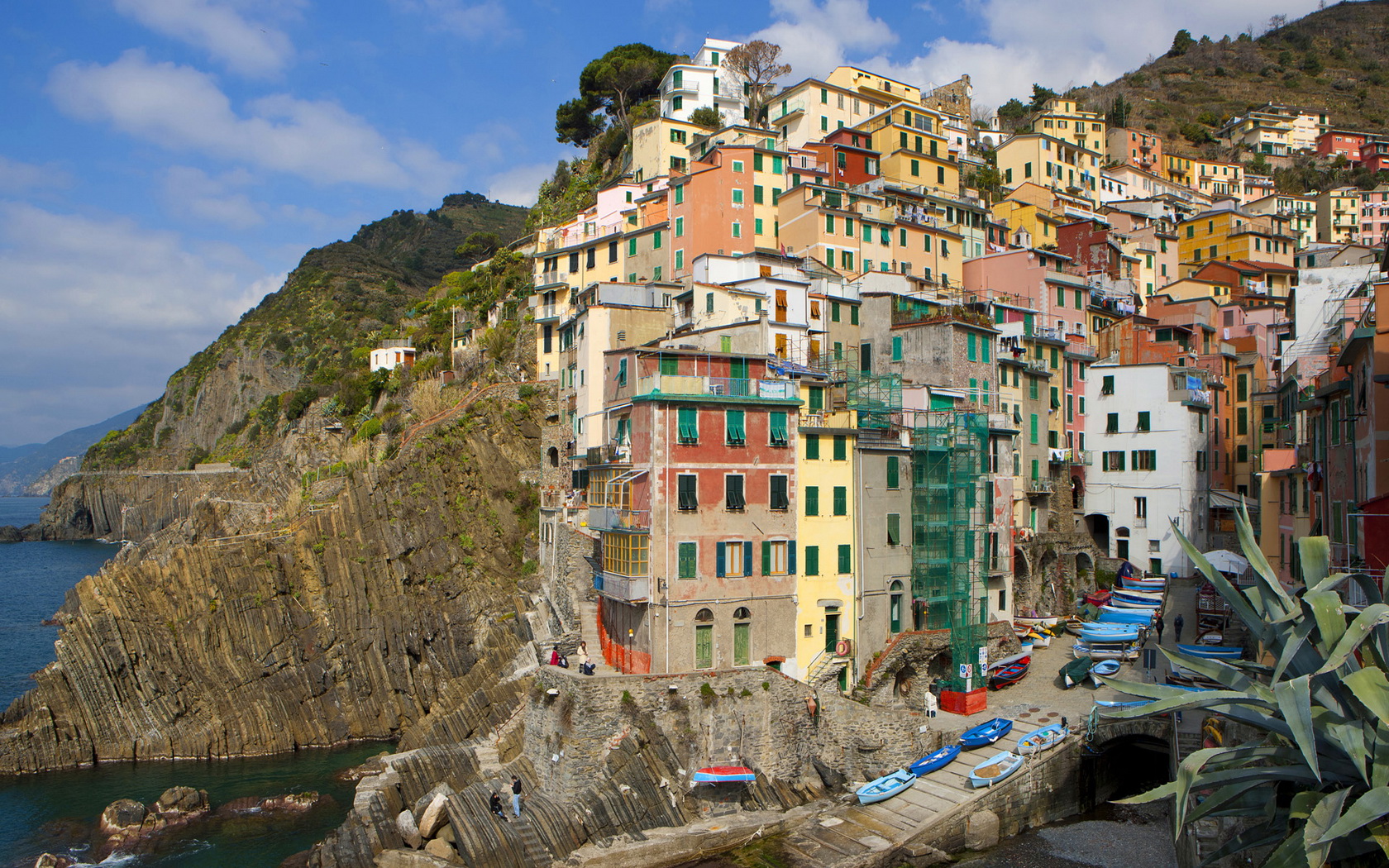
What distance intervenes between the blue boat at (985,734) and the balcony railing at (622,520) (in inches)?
559

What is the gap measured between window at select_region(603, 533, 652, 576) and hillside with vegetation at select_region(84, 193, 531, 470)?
1345 inches

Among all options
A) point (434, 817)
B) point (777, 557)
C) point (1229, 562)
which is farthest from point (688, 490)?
point (1229, 562)

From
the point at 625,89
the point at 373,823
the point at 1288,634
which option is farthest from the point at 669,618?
the point at 625,89

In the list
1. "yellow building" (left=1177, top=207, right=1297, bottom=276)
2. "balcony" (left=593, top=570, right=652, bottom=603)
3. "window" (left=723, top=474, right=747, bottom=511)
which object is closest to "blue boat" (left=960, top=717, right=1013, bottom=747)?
"window" (left=723, top=474, right=747, bottom=511)

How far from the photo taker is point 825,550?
38.1m

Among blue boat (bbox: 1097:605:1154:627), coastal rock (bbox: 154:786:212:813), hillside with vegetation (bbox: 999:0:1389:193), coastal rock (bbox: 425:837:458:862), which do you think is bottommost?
coastal rock (bbox: 154:786:212:813)

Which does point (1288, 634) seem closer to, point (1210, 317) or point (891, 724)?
point (891, 724)

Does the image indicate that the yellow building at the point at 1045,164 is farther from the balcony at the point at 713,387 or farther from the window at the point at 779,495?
the window at the point at 779,495

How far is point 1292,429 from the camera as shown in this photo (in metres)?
45.3

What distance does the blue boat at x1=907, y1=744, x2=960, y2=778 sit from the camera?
34.4m

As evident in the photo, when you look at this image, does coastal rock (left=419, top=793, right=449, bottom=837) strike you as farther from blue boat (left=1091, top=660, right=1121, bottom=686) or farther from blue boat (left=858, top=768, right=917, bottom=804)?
blue boat (left=1091, top=660, right=1121, bottom=686)

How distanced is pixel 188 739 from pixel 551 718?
2432cm

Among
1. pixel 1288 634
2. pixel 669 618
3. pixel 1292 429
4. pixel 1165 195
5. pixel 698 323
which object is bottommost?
pixel 669 618

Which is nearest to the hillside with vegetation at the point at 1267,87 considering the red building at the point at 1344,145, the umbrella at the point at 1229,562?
the red building at the point at 1344,145
